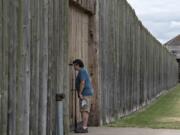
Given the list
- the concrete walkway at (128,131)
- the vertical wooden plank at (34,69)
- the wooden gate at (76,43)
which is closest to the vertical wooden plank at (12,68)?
the vertical wooden plank at (34,69)

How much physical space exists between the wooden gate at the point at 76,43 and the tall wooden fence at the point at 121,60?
2.17 ft

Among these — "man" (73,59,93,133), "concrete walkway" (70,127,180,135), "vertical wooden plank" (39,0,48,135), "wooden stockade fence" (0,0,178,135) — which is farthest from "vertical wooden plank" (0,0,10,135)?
"concrete walkway" (70,127,180,135)

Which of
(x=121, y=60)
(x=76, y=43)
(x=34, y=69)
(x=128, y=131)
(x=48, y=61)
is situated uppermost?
(x=76, y=43)

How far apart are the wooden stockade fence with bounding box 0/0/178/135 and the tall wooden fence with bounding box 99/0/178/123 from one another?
2cm

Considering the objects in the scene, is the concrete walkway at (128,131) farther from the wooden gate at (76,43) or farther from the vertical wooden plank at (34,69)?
the vertical wooden plank at (34,69)

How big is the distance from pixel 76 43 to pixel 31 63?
409 centimetres

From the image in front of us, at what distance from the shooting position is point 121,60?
53.3ft

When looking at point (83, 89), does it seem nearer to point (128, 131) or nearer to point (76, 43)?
point (76, 43)

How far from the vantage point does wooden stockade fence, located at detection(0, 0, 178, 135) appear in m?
7.31

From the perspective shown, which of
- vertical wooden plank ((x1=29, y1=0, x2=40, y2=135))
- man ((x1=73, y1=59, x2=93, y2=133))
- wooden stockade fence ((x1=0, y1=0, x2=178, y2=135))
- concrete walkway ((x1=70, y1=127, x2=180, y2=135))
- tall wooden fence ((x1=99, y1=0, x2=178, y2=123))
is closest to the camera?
wooden stockade fence ((x1=0, y1=0, x2=178, y2=135))

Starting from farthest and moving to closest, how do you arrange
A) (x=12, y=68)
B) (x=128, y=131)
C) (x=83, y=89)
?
(x=128, y=131) < (x=83, y=89) < (x=12, y=68)

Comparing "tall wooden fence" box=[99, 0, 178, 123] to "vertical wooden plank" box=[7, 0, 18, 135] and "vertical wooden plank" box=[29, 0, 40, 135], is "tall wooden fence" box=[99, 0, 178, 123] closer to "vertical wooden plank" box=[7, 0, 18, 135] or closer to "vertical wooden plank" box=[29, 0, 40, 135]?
"vertical wooden plank" box=[29, 0, 40, 135]

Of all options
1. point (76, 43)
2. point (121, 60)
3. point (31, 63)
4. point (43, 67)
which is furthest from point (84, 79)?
point (121, 60)

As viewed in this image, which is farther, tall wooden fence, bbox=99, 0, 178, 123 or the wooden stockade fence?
tall wooden fence, bbox=99, 0, 178, 123
